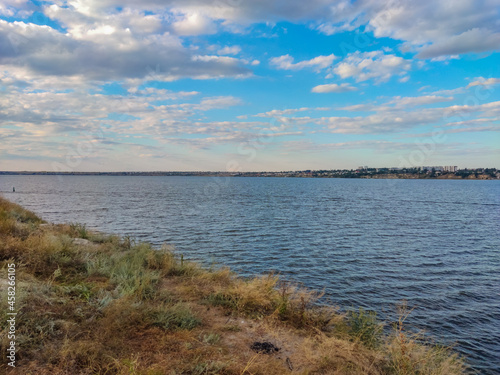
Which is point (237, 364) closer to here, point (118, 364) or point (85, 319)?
point (118, 364)

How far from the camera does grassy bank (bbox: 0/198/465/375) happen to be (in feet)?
17.4

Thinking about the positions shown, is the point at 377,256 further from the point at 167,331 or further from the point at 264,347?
the point at 167,331

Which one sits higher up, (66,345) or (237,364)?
(66,345)

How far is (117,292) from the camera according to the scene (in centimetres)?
811

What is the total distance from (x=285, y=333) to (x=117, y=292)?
14.8ft

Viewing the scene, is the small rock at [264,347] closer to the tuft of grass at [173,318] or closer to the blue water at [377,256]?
the tuft of grass at [173,318]

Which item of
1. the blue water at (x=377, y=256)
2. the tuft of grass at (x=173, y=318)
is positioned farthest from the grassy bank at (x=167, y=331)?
the blue water at (x=377, y=256)

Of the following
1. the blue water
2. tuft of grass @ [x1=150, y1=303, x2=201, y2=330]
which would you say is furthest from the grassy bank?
the blue water

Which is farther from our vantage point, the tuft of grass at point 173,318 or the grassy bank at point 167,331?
the tuft of grass at point 173,318

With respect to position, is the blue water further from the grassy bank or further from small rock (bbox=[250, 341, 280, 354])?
small rock (bbox=[250, 341, 280, 354])

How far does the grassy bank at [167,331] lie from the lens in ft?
17.4

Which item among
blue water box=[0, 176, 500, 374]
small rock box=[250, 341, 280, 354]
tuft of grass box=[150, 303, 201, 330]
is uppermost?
tuft of grass box=[150, 303, 201, 330]

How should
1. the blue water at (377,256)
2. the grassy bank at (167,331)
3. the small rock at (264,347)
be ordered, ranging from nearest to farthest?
the grassy bank at (167,331) → the small rock at (264,347) → the blue water at (377,256)

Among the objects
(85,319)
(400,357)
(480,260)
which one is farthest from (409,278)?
(85,319)
